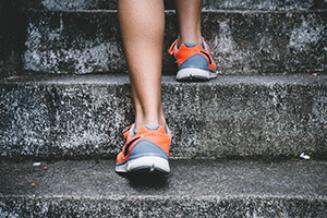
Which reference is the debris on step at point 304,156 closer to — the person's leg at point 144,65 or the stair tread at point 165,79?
the stair tread at point 165,79

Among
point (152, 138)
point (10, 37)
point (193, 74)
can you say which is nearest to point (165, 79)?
point (193, 74)

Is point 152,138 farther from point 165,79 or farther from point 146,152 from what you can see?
point 165,79

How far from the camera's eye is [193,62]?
141 cm

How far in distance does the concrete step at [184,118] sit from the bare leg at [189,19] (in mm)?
211

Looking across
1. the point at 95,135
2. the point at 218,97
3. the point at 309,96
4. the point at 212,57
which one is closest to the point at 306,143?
the point at 309,96

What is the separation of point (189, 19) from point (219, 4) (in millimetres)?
581

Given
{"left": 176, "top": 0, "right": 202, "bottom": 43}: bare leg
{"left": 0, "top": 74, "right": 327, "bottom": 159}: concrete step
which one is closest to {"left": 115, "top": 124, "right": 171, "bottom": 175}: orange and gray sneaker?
{"left": 0, "top": 74, "right": 327, "bottom": 159}: concrete step

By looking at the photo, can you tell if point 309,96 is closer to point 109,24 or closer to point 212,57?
point 212,57

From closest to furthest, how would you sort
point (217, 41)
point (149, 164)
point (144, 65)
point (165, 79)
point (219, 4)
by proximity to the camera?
point (149, 164) → point (144, 65) → point (165, 79) → point (217, 41) → point (219, 4)

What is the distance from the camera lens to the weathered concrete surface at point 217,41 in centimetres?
156

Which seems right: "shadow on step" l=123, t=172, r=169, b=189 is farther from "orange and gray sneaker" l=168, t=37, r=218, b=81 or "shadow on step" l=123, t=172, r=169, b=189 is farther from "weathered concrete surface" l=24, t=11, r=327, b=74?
"weathered concrete surface" l=24, t=11, r=327, b=74

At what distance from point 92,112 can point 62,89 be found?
13cm

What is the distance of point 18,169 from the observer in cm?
127

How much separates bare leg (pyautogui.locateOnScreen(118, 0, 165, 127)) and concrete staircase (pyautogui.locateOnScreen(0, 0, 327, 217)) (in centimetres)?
17
